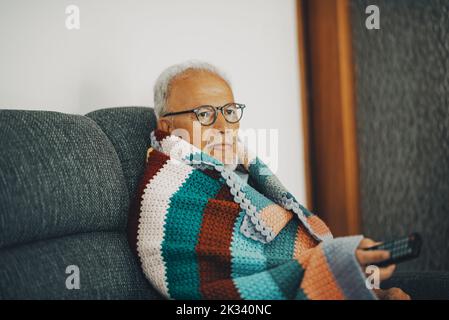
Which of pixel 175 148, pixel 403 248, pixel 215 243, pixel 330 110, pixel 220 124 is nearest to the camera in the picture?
pixel 403 248

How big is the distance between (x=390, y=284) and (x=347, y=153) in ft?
3.07

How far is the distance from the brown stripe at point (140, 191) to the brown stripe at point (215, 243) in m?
0.16

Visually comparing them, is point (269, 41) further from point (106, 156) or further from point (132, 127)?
point (106, 156)

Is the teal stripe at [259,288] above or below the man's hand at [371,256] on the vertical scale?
below

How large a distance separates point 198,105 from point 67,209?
0.45 m

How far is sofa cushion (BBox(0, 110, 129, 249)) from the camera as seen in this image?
850mm

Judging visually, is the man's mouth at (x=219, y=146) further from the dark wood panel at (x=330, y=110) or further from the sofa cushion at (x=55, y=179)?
the dark wood panel at (x=330, y=110)

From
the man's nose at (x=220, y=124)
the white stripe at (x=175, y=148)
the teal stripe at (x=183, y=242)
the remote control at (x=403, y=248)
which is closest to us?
the remote control at (x=403, y=248)

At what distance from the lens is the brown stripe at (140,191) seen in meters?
1.05

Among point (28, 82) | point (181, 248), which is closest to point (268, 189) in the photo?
point (181, 248)

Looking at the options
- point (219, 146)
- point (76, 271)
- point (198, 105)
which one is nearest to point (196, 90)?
point (198, 105)

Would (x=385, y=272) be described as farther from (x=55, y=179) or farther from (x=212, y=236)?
(x=55, y=179)

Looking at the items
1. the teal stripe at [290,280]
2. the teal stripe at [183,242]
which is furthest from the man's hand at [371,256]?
the teal stripe at [183,242]

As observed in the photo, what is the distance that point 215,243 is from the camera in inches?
39.0
